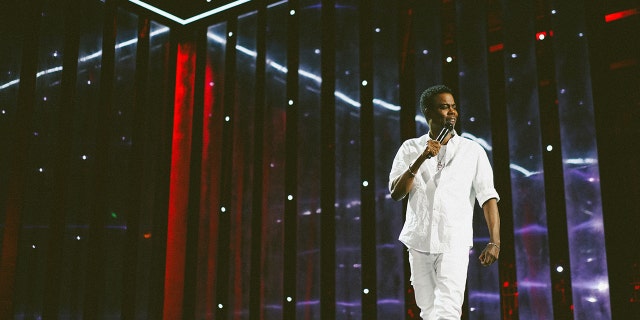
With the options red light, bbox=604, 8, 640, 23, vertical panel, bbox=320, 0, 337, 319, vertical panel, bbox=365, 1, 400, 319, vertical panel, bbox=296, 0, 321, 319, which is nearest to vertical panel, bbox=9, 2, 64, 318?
vertical panel, bbox=296, 0, 321, 319

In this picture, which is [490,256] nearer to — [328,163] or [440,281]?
[440,281]

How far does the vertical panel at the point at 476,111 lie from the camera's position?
3828 mm

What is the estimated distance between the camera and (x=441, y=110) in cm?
293

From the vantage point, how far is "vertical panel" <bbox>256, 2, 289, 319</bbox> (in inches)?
187

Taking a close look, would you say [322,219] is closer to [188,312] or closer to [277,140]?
[277,140]

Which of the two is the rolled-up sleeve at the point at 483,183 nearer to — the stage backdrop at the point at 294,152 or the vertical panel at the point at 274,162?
the stage backdrop at the point at 294,152

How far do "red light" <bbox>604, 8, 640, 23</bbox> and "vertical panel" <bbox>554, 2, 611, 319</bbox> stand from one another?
0.48ft

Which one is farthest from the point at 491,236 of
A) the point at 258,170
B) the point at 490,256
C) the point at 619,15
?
the point at 258,170

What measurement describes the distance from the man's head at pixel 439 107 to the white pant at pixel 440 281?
2.00ft

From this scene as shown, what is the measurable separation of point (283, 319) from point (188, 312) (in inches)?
37.0

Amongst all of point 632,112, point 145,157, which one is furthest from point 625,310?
point 145,157

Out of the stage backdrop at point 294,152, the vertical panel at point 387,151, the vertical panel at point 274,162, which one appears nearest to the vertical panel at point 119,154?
the stage backdrop at point 294,152

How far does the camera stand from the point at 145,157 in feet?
17.1

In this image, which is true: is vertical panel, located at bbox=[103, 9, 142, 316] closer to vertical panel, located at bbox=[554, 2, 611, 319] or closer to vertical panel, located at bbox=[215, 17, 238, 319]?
vertical panel, located at bbox=[215, 17, 238, 319]
